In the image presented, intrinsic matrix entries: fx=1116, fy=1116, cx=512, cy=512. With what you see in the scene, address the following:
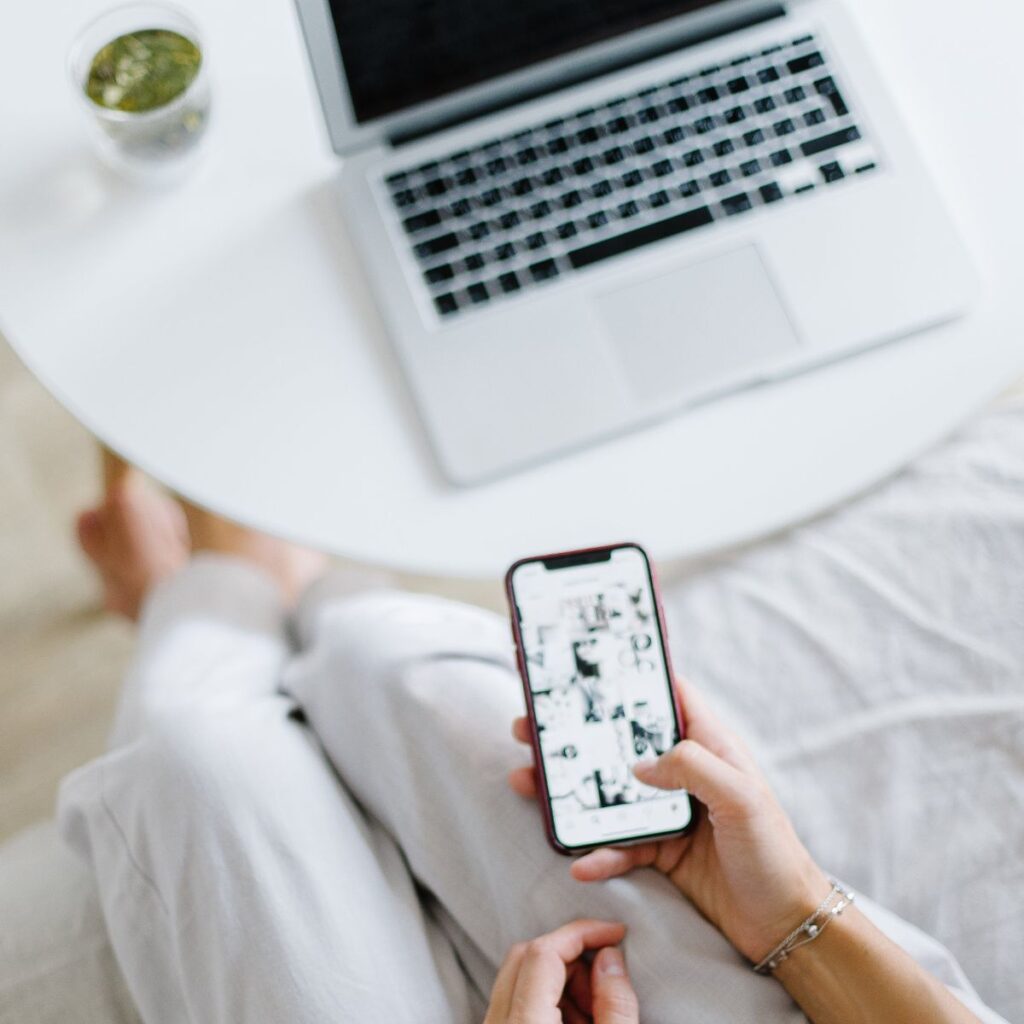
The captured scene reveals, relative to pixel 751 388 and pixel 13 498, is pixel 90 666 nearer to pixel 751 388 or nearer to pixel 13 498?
pixel 13 498

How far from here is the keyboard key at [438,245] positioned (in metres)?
0.77

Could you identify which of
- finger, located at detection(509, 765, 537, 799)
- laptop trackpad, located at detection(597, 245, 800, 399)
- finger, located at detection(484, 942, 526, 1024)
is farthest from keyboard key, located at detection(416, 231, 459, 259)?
finger, located at detection(484, 942, 526, 1024)

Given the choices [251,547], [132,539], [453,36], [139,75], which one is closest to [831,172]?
[453,36]

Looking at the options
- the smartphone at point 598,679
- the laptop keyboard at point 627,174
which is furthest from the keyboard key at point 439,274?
the smartphone at point 598,679

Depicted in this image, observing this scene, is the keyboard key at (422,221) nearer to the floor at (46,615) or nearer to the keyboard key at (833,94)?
the keyboard key at (833,94)

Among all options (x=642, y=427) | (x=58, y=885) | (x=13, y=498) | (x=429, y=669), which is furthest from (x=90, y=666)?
(x=642, y=427)

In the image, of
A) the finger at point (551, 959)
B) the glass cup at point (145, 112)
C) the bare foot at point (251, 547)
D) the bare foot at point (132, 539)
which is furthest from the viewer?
the bare foot at point (132, 539)

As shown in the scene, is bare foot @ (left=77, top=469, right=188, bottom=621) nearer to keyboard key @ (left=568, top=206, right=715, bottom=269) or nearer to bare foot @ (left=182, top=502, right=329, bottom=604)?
bare foot @ (left=182, top=502, right=329, bottom=604)

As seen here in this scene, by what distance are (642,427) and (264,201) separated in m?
0.32

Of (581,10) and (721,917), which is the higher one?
(581,10)

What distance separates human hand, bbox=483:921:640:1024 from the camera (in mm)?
622

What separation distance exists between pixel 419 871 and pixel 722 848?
21 centimetres

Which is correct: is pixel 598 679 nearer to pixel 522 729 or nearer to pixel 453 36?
pixel 522 729

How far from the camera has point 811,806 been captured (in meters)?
0.77
